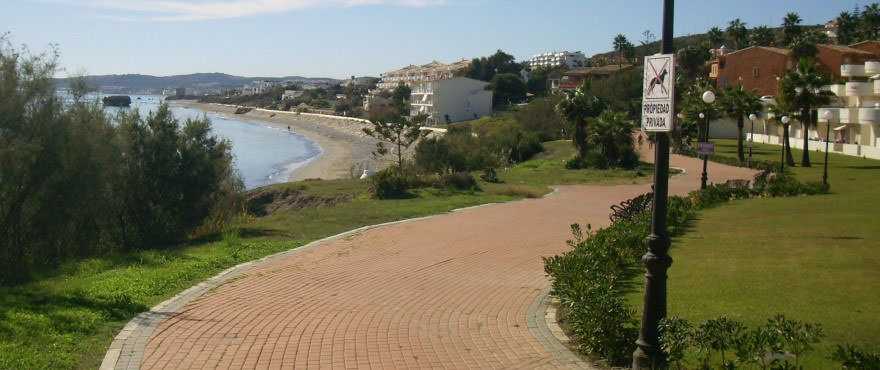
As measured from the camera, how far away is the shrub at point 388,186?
2486 cm

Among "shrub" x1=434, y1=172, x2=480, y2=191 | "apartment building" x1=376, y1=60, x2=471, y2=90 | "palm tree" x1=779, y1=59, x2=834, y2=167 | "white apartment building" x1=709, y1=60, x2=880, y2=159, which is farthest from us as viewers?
"apartment building" x1=376, y1=60, x2=471, y2=90

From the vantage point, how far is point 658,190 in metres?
6.35

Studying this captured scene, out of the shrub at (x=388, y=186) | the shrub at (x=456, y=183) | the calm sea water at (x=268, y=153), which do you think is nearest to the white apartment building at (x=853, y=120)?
the shrub at (x=456, y=183)

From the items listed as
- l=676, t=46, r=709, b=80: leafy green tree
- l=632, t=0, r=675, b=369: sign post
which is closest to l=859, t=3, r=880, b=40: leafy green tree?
l=676, t=46, r=709, b=80: leafy green tree

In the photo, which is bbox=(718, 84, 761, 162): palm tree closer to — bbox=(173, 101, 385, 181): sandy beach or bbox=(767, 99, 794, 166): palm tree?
bbox=(767, 99, 794, 166): palm tree

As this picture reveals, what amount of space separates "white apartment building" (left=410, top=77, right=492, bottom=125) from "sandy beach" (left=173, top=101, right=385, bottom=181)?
27.6ft

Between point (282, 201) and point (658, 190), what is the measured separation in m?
25.5

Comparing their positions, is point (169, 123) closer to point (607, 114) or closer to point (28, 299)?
point (28, 299)

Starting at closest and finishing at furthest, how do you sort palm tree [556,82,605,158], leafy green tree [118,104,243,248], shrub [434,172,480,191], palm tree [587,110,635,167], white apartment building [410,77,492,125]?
leafy green tree [118,104,243,248] → shrub [434,172,480,191] → palm tree [587,110,635,167] → palm tree [556,82,605,158] → white apartment building [410,77,492,125]

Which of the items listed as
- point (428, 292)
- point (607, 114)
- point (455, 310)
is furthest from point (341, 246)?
point (607, 114)

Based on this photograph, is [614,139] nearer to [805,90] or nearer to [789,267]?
[805,90]

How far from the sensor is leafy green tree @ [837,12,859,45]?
81.6 metres

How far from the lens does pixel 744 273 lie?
34.3ft

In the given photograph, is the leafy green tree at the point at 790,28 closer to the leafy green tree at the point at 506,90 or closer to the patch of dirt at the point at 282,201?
the leafy green tree at the point at 506,90
